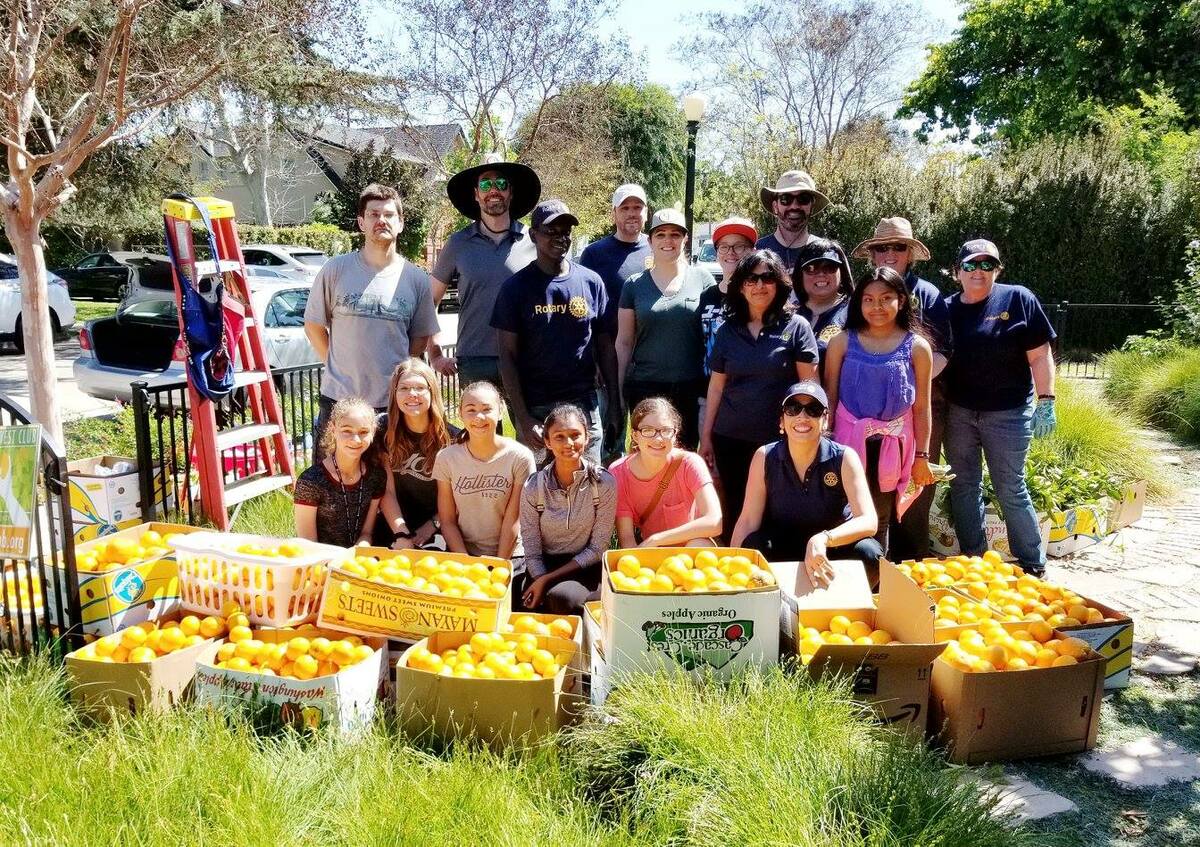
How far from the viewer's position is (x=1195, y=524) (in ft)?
21.6

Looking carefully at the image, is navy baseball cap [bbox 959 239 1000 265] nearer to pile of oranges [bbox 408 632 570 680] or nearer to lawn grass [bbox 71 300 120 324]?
pile of oranges [bbox 408 632 570 680]

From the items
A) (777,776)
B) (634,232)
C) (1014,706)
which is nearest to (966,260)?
(634,232)

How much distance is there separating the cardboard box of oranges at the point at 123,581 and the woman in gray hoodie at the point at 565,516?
1526mm

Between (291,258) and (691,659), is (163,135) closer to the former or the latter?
(291,258)

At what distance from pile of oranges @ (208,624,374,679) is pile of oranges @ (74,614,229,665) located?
15 centimetres

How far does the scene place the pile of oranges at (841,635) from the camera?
136 inches

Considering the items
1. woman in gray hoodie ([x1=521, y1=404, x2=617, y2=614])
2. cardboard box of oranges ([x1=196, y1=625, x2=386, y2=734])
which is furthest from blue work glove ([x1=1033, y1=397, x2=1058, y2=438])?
cardboard box of oranges ([x1=196, y1=625, x2=386, y2=734])

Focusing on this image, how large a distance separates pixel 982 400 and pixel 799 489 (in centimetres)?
146

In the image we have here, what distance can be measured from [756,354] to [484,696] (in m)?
2.30

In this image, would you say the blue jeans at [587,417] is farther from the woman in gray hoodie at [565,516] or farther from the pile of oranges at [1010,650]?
the pile of oranges at [1010,650]

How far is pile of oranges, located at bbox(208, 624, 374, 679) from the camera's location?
10.5 feet

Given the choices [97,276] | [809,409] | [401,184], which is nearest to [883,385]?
[809,409]

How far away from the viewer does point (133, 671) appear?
3.15m

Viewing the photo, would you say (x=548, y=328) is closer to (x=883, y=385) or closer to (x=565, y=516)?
(x=565, y=516)
